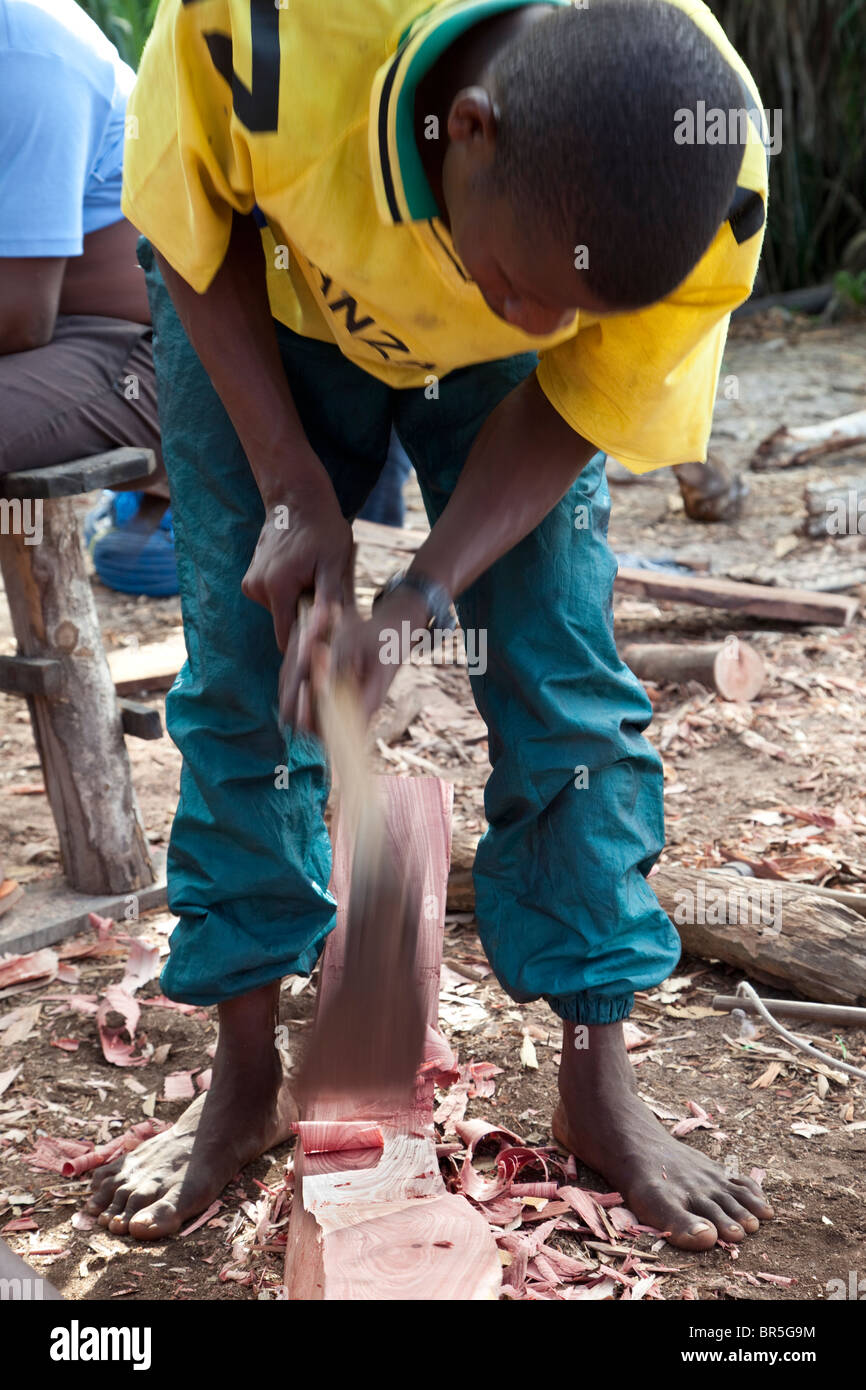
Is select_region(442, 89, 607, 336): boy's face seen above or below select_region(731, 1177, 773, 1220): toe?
above

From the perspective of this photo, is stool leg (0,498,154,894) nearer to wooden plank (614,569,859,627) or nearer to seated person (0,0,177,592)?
seated person (0,0,177,592)

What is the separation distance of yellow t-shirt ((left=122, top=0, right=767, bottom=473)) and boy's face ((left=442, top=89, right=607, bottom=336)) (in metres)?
0.07

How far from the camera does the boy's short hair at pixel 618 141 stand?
113 cm

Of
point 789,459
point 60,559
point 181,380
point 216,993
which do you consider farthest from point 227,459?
point 789,459

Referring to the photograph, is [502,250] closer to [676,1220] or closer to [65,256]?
[676,1220]

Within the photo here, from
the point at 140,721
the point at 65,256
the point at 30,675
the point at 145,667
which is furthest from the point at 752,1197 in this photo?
the point at 145,667

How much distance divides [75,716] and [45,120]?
1101 millimetres

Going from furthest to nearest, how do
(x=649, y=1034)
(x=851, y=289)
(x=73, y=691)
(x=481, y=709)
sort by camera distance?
(x=851, y=289) → (x=73, y=691) → (x=649, y=1034) → (x=481, y=709)

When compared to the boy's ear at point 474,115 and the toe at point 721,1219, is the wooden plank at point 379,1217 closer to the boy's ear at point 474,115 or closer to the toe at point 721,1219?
the toe at point 721,1219

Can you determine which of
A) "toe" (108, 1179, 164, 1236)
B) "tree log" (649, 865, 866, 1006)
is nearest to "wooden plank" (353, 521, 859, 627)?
"tree log" (649, 865, 866, 1006)

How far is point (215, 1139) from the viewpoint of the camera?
73.5 inches

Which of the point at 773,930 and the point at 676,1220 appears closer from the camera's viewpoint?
the point at 676,1220

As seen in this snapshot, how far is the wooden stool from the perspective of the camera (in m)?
2.51

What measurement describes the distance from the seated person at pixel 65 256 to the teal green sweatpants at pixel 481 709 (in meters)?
0.68
